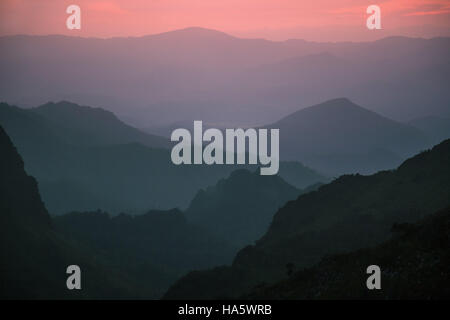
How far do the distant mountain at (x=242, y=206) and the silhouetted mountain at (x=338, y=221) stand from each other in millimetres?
77135

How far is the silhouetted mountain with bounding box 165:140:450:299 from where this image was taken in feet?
178

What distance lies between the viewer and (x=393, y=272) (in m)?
29.1

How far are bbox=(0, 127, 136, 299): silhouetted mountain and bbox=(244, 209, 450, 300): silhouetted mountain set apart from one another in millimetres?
50655

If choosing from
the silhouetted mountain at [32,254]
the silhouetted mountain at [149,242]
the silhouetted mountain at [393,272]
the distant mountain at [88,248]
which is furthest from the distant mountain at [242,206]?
the silhouetted mountain at [393,272]

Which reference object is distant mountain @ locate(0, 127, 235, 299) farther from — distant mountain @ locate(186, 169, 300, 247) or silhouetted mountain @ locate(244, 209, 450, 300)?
silhouetted mountain @ locate(244, 209, 450, 300)

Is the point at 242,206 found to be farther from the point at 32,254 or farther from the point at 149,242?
the point at 32,254

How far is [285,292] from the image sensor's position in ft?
114

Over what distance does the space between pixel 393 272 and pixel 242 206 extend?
459ft

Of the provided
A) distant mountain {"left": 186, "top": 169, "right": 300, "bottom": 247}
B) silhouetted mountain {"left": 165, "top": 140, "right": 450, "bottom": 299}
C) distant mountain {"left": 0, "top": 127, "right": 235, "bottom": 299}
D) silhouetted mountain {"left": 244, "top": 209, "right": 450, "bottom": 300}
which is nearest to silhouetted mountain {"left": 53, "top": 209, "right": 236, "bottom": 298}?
distant mountain {"left": 0, "top": 127, "right": 235, "bottom": 299}

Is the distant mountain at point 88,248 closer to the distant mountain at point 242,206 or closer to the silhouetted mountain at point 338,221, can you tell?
the distant mountain at point 242,206

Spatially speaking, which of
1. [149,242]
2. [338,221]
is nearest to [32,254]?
[149,242]

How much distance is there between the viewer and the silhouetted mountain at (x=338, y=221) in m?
54.4

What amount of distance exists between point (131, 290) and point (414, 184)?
4910cm
